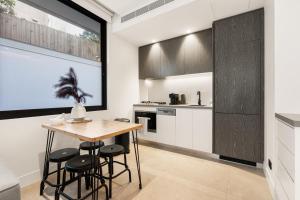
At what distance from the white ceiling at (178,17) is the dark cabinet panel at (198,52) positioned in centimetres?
14

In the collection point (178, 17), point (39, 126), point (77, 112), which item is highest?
point (178, 17)

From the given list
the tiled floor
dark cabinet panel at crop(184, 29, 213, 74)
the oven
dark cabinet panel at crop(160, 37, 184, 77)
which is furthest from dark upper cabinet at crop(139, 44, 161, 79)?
the tiled floor

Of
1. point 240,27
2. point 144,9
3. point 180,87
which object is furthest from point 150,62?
point 240,27

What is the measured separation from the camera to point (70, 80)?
1.87 m

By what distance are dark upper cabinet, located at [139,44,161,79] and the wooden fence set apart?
1.18 m

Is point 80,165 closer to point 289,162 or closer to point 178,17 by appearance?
point 289,162

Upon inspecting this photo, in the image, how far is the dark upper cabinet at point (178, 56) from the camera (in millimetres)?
2822

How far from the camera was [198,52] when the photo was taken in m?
2.89

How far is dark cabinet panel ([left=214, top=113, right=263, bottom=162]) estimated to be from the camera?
2197 mm

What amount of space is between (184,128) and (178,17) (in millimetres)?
1944

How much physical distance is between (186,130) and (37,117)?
7.77 feet

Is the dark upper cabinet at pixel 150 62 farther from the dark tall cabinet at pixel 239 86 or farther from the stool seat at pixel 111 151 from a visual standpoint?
the stool seat at pixel 111 151

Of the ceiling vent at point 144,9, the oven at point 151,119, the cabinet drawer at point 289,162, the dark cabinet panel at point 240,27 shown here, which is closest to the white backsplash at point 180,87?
the oven at point 151,119

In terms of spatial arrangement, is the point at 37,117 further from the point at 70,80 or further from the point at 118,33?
the point at 118,33
